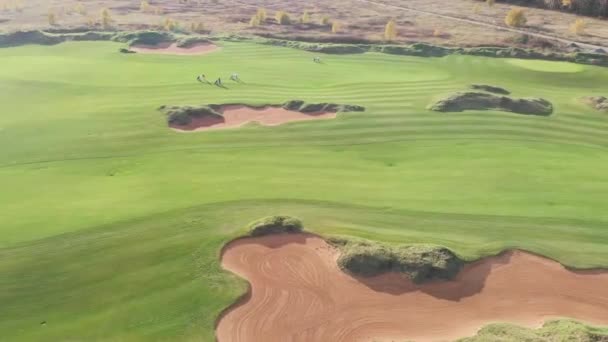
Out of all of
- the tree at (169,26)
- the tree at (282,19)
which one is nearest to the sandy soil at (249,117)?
the tree at (169,26)

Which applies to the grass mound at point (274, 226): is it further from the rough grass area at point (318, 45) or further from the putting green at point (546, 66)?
the rough grass area at point (318, 45)

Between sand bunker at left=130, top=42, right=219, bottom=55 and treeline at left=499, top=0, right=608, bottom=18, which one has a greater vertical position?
treeline at left=499, top=0, right=608, bottom=18

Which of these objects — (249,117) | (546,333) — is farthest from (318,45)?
(546,333)

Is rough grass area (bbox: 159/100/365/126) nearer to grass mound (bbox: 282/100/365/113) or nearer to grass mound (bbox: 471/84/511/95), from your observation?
grass mound (bbox: 282/100/365/113)

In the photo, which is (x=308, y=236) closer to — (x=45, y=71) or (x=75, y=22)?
(x=45, y=71)

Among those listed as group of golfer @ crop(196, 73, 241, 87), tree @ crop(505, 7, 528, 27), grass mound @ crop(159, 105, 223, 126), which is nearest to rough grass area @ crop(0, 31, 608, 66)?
group of golfer @ crop(196, 73, 241, 87)

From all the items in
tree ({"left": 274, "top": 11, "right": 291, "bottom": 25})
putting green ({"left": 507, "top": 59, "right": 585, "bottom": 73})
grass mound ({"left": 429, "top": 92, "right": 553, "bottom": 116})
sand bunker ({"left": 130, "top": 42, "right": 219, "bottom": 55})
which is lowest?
sand bunker ({"left": 130, "top": 42, "right": 219, "bottom": 55})

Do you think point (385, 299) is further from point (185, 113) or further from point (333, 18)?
point (333, 18)
